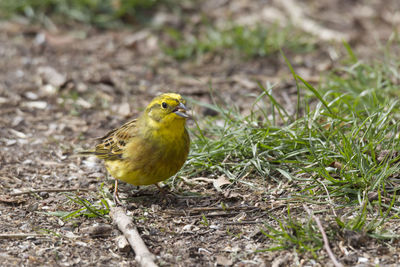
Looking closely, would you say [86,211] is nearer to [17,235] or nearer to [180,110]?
[17,235]

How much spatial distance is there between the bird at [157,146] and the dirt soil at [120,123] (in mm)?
308

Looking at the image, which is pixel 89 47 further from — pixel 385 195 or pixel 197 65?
pixel 385 195

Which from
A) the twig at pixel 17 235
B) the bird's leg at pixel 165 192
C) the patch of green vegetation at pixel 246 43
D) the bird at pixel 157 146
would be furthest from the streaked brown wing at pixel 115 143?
the patch of green vegetation at pixel 246 43

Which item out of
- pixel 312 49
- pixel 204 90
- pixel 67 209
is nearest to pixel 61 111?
pixel 204 90

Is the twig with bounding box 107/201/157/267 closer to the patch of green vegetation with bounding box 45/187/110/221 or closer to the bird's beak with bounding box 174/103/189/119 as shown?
the patch of green vegetation with bounding box 45/187/110/221

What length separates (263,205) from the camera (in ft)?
14.0

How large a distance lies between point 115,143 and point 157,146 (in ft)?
1.88

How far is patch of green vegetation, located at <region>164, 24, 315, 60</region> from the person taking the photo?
7.62 meters

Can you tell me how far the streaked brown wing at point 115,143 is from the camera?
4539 millimetres

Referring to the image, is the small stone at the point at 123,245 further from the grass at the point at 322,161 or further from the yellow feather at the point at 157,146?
the grass at the point at 322,161

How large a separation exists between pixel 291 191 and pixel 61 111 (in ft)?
10.5

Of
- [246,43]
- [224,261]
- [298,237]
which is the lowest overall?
[224,261]

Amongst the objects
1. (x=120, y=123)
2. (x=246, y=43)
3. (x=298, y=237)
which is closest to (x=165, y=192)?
(x=298, y=237)

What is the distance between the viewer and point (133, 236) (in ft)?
12.3
